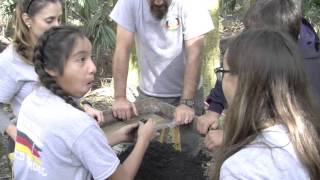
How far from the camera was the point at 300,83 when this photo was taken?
1.44m

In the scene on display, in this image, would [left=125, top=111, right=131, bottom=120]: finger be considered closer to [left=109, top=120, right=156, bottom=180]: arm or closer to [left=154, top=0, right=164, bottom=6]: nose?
[left=109, top=120, right=156, bottom=180]: arm

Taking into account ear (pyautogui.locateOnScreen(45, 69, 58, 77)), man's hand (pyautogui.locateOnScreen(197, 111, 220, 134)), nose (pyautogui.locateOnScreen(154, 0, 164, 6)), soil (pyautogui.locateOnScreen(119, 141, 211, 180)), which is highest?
nose (pyautogui.locateOnScreen(154, 0, 164, 6))

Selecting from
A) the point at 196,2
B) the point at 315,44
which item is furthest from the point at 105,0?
the point at 315,44

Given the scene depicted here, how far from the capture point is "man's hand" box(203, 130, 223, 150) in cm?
189

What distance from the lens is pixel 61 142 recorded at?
166 cm

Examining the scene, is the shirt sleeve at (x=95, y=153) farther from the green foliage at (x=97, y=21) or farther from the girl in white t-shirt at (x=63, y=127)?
the green foliage at (x=97, y=21)

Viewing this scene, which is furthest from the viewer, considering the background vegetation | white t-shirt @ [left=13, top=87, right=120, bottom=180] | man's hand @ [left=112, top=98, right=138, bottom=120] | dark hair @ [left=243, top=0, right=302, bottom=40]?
the background vegetation

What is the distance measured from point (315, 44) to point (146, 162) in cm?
93

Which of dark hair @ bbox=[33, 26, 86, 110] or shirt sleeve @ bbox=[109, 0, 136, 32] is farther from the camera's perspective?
shirt sleeve @ bbox=[109, 0, 136, 32]

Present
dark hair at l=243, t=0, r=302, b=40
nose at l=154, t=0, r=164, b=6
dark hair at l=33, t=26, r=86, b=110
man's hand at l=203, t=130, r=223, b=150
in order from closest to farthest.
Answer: dark hair at l=33, t=26, r=86, b=110 < man's hand at l=203, t=130, r=223, b=150 < dark hair at l=243, t=0, r=302, b=40 < nose at l=154, t=0, r=164, b=6

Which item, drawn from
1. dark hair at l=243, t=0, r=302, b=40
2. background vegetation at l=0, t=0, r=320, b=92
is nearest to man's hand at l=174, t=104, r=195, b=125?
dark hair at l=243, t=0, r=302, b=40

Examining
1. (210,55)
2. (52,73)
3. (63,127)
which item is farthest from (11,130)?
(210,55)

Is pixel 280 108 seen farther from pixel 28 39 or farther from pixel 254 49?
pixel 28 39

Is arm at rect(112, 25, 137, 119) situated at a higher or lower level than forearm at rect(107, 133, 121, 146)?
higher
